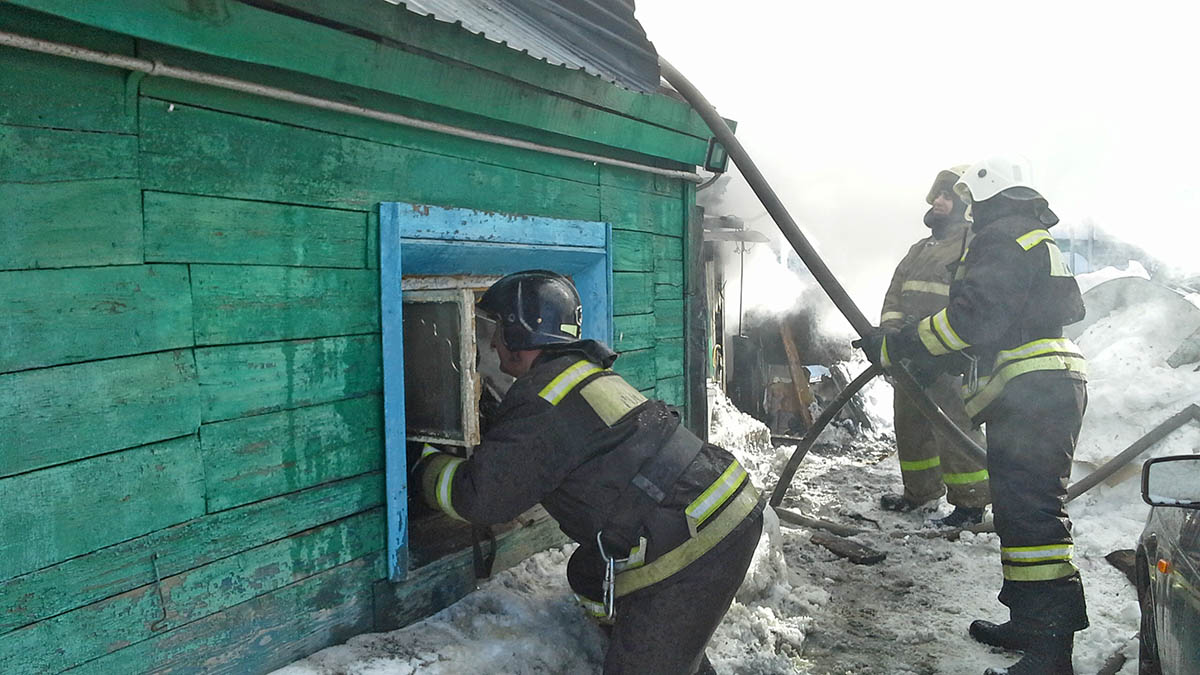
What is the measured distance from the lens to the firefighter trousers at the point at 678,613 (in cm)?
255

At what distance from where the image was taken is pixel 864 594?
4.83 metres

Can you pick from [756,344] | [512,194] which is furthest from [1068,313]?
[756,344]

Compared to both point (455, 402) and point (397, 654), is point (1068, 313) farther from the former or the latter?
point (397, 654)

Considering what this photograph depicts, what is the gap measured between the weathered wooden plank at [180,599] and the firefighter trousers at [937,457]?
16.3 feet

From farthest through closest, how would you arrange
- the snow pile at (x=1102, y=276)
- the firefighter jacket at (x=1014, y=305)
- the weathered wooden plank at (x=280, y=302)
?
the snow pile at (x=1102, y=276) → the firefighter jacket at (x=1014, y=305) → the weathered wooden plank at (x=280, y=302)

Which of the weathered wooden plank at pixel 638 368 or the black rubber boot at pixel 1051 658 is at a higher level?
the weathered wooden plank at pixel 638 368

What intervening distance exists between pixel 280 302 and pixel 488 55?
1.31 meters

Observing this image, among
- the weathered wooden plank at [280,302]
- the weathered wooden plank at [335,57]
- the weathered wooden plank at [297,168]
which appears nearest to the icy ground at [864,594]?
the weathered wooden plank at [280,302]

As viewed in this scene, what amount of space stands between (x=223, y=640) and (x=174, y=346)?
0.91 m

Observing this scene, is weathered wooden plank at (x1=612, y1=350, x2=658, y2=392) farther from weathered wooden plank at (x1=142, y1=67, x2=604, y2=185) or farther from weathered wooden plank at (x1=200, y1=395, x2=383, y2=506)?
weathered wooden plank at (x1=200, y1=395, x2=383, y2=506)

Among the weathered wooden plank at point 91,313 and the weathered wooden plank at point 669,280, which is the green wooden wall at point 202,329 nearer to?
the weathered wooden plank at point 91,313

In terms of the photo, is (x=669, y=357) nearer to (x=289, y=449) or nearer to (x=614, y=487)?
(x=614, y=487)

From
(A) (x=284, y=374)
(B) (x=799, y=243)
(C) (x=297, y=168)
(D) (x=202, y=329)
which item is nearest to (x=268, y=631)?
(A) (x=284, y=374)

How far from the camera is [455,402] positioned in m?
3.03
